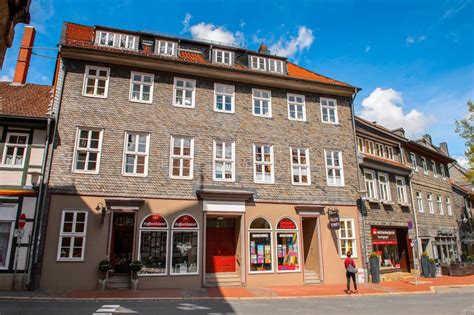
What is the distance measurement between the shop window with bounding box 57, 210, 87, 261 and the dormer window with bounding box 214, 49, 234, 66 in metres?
10.7

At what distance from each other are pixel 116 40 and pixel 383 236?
1870 cm

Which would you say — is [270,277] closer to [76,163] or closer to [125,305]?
[125,305]

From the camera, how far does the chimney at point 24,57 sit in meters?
18.9

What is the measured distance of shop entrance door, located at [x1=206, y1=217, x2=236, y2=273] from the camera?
16781 mm

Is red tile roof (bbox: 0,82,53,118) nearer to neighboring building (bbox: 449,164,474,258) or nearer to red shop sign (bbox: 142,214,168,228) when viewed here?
red shop sign (bbox: 142,214,168,228)

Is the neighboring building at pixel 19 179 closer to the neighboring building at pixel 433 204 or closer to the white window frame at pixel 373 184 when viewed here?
the white window frame at pixel 373 184

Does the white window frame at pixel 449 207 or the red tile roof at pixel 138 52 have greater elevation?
the red tile roof at pixel 138 52

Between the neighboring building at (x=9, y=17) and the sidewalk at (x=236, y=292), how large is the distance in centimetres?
919

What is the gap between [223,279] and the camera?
52.9 ft

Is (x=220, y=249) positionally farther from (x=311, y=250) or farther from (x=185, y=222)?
(x=311, y=250)

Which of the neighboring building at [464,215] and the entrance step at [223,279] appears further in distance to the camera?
the neighboring building at [464,215]

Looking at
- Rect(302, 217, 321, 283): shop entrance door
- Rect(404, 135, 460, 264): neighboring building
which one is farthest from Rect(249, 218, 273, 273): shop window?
Rect(404, 135, 460, 264): neighboring building

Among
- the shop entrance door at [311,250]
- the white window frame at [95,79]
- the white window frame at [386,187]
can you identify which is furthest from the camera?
the white window frame at [386,187]

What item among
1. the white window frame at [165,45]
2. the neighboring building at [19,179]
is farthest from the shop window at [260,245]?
the white window frame at [165,45]
